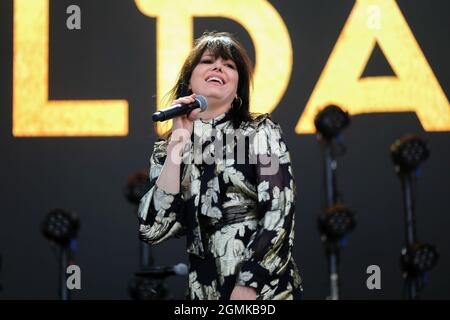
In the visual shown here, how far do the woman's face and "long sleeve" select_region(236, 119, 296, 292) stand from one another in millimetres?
174

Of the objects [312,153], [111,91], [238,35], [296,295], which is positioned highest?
[238,35]

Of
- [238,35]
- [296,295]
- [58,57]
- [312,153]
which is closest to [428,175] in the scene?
[312,153]

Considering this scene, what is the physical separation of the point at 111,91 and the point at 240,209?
96.9 inches

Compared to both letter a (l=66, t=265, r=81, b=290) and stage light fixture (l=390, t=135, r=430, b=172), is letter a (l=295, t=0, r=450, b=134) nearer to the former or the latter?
stage light fixture (l=390, t=135, r=430, b=172)

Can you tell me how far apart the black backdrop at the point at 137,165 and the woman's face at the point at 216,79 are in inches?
83.3

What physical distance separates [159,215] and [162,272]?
1.36m

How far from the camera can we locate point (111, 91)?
14.9ft

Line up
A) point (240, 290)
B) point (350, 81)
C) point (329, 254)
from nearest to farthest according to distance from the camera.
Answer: point (240, 290) → point (329, 254) → point (350, 81)

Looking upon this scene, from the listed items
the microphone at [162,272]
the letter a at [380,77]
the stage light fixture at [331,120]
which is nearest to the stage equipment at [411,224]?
the stage light fixture at [331,120]

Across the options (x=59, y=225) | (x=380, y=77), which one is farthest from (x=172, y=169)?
(x=380, y=77)

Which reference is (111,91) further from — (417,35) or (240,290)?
(240,290)

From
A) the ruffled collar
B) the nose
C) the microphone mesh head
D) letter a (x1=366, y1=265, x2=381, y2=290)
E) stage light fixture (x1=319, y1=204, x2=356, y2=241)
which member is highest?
the nose

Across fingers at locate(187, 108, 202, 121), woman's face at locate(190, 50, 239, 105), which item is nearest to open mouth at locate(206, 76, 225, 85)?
woman's face at locate(190, 50, 239, 105)

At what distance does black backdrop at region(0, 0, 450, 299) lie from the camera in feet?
14.6
